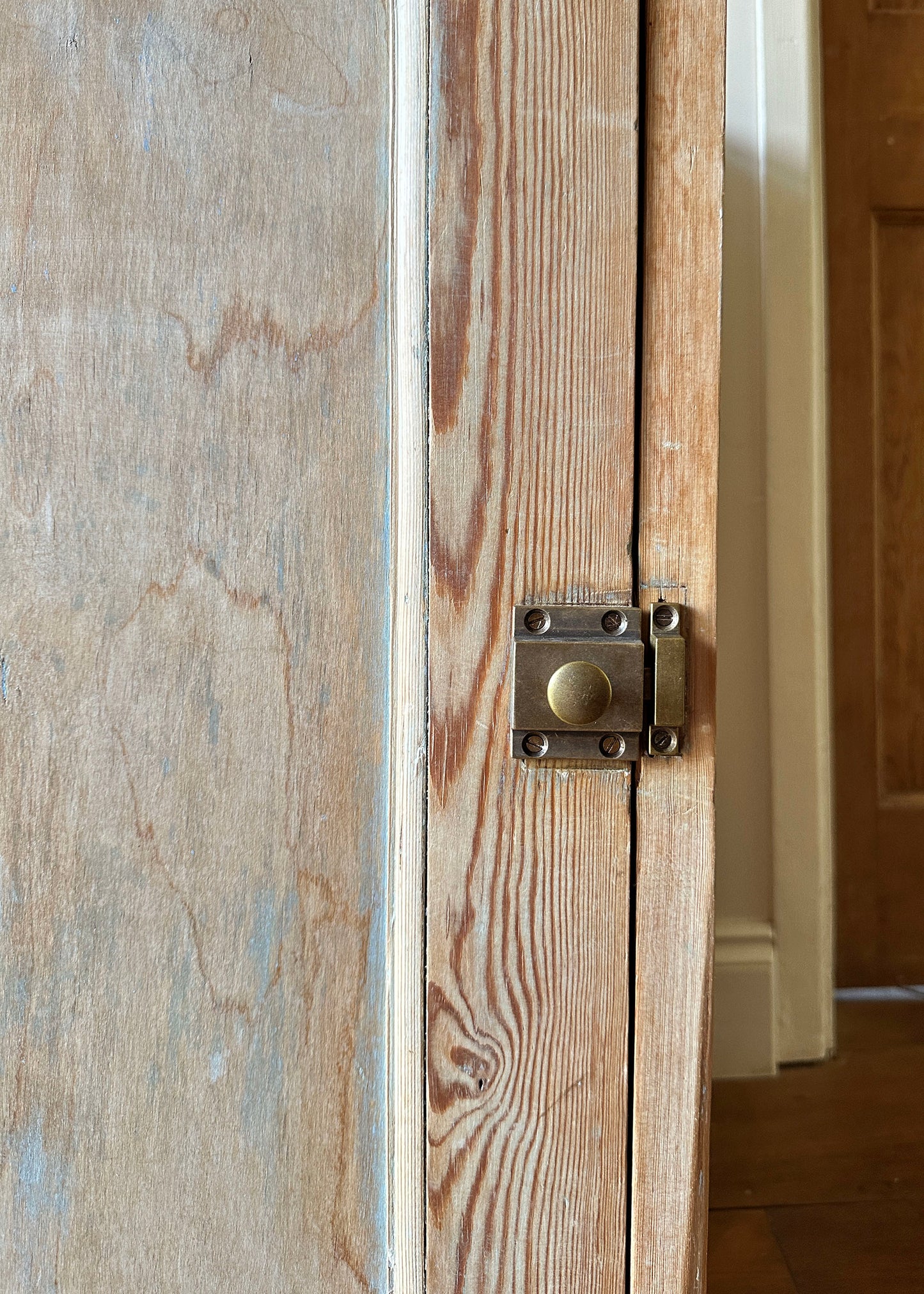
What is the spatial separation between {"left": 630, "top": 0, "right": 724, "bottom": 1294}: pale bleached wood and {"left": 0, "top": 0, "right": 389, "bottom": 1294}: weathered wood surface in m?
0.11

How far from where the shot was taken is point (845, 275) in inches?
45.3

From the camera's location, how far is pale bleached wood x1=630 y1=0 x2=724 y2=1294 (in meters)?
0.33

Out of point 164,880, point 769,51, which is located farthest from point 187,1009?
point 769,51

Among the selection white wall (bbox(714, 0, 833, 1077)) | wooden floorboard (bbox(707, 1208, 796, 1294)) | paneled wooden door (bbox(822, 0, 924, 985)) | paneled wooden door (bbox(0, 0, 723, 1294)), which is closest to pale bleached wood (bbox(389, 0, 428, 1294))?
paneled wooden door (bbox(0, 0, 723, 1294))

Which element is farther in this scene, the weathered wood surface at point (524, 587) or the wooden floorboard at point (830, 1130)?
the wooden floorboard at point (830, 1130)

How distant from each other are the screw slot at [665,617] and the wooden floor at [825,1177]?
2.04ft

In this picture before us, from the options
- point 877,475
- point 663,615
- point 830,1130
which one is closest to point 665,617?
point 663,615

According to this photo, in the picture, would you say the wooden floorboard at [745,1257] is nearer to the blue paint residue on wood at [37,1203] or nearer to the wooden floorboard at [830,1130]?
the wooden floorboard at [830,1130]

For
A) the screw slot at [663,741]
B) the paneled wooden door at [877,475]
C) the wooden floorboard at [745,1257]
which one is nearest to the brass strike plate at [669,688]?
the screw slot at [663,741]

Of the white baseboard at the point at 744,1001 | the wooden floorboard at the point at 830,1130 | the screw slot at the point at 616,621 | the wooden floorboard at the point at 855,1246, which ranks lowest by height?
the wooden floorboard at the point at 855,1246

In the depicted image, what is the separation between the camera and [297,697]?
0.35 m

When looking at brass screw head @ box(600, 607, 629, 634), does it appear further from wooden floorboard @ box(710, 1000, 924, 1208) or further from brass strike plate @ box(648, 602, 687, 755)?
wooden floorboard @ box(710, 1000, 924, 1208)

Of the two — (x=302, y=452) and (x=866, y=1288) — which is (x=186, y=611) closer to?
(x=302, y=452)

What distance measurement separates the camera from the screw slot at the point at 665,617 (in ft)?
1.08
